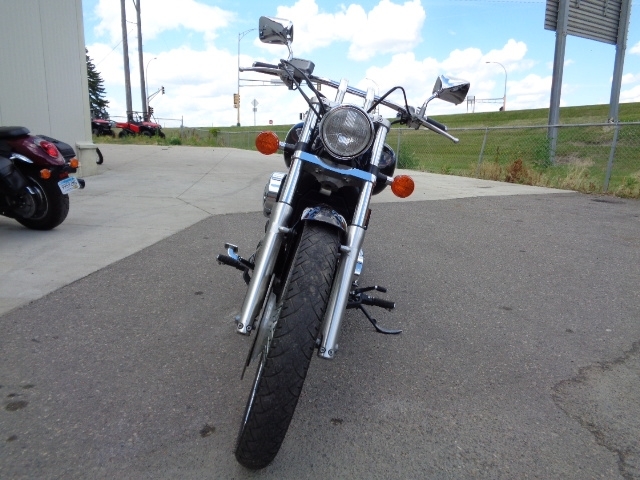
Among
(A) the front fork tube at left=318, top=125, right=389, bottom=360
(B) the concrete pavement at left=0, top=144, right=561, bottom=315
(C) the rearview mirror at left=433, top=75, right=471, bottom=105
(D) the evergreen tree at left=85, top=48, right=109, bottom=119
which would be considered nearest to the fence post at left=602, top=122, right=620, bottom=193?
(B) the concrete pavement at left=0, top=144, right=561, bottom=315

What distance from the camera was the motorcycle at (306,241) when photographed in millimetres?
2016

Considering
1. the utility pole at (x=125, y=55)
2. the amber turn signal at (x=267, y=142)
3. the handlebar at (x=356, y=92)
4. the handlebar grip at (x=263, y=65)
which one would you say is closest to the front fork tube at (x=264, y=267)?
the amber turn signal at (x=267, y=142)

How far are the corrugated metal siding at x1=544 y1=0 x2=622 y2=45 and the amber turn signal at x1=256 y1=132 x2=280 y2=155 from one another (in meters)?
14.6

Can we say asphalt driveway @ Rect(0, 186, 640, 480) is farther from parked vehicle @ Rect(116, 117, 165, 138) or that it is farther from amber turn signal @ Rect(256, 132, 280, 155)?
parked vehicle @ Rect(116, 117, 165, 138)

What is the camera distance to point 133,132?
31391 millimetres

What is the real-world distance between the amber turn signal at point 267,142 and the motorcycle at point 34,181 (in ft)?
11.9

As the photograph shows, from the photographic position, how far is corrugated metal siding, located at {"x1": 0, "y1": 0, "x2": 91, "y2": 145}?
880 cm

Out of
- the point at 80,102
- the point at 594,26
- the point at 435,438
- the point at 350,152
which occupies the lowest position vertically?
the point at 435,438

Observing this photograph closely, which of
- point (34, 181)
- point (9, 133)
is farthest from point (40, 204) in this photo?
point (9, 133)

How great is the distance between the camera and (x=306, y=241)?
2.32m

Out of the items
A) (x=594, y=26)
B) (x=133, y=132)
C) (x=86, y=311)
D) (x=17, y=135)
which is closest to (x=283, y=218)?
(x=86, y=311)

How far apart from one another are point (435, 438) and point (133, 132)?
32020 millimetres

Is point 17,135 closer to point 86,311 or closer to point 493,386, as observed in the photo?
point 86,311

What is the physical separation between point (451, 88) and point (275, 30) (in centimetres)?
113
